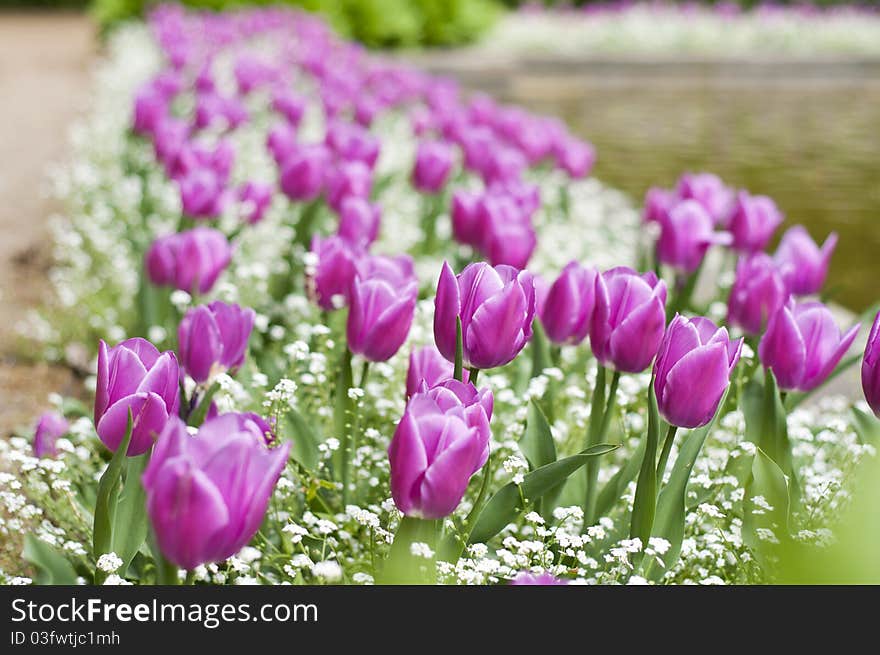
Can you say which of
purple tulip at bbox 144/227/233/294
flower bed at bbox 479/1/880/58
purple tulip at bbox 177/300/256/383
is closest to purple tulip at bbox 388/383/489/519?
purple tulip at bbox 177/300/256/383

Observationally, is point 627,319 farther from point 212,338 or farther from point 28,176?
point 28,176

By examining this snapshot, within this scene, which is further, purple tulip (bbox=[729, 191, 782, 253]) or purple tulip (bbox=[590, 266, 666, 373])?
purple tulip (bbox=[729, 191, 782, 253])

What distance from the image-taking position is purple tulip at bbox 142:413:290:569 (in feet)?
3.94

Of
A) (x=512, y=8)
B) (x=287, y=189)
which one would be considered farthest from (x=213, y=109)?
(x=512, y=8)

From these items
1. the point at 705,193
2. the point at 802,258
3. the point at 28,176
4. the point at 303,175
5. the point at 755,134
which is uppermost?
the point at 755,134

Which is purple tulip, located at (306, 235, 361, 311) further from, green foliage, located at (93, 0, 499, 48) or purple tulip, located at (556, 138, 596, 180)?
green foliage, located at (93, 0, 499, 48)

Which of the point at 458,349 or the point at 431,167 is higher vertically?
Answer: the point at 431,167

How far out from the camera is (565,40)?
1585 centimetres

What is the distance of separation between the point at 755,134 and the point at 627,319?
30.3 feet

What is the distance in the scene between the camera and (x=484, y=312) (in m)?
1.68

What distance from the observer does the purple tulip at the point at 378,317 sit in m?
1.90

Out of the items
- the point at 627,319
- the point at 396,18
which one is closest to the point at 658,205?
the point at 627,319

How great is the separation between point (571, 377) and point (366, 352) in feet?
4.00
